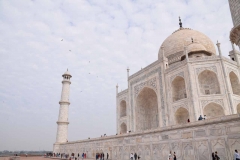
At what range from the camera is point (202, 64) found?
43.5ft

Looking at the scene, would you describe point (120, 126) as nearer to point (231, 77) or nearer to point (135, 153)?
point (135, 153)

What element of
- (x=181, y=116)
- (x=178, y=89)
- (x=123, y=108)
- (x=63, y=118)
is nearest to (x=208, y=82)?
(x=178, y=89)

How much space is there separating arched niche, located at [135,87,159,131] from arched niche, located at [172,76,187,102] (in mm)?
2866

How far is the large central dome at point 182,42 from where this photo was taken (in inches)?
730

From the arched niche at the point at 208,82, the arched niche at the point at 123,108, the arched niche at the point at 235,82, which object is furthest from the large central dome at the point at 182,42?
the arched niche at the point at 123,108

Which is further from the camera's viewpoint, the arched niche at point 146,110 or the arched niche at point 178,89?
the arched niche at point 146,110

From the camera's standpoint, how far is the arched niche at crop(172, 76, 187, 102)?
47.2 ft

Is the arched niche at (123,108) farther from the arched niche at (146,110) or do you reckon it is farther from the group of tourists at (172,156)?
the group of tourists at (172,156)

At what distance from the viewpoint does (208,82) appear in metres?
→ 13.6

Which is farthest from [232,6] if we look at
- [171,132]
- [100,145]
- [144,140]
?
[100,145]

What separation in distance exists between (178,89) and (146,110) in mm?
4494

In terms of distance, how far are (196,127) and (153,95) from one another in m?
9.99

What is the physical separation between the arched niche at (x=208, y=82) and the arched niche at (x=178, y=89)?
4.24ft

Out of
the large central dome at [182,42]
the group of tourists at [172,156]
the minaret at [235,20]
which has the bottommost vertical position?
the group of tourists at [172,156]
